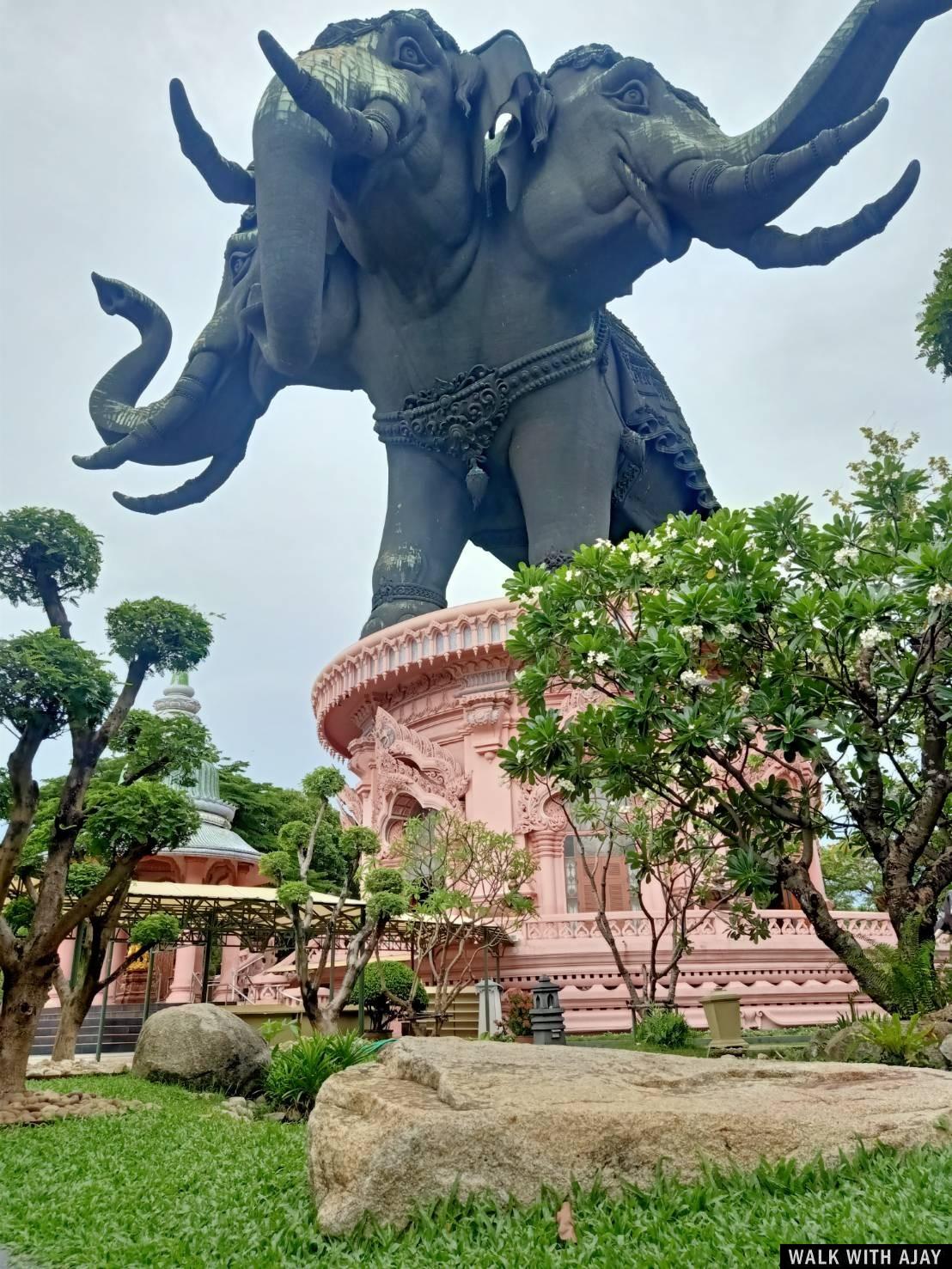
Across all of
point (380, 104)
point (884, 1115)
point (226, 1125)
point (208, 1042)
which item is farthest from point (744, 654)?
point (380, 104)

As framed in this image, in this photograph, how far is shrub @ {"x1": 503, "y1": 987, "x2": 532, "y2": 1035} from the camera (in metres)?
14.0

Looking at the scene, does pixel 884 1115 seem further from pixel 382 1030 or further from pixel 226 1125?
pixel 382 1030

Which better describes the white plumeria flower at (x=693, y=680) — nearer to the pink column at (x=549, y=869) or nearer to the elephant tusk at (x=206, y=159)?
the pink column at (x=549, y=869)

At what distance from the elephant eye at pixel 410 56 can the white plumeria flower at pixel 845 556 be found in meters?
13.2

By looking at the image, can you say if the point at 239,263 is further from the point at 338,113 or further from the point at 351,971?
the point at 351,971

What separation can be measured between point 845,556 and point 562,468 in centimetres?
1098

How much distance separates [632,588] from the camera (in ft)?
28.1

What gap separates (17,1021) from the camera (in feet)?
27.7

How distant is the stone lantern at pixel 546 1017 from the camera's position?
436 inches

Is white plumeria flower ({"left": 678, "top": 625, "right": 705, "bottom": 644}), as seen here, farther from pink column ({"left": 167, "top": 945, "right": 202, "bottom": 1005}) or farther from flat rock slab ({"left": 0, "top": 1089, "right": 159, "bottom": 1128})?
pink column ({"left": 167, "top": 945, "right": 202, "bottom": 1005})

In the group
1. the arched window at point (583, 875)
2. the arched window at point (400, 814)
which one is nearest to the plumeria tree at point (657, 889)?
the arched window at point (583, 875)

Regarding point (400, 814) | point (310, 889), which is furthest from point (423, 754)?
point (310, 889)

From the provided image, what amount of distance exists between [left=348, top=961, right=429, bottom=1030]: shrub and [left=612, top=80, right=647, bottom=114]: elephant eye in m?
14.0

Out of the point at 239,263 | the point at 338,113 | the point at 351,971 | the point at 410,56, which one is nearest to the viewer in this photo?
the point at 351,971
